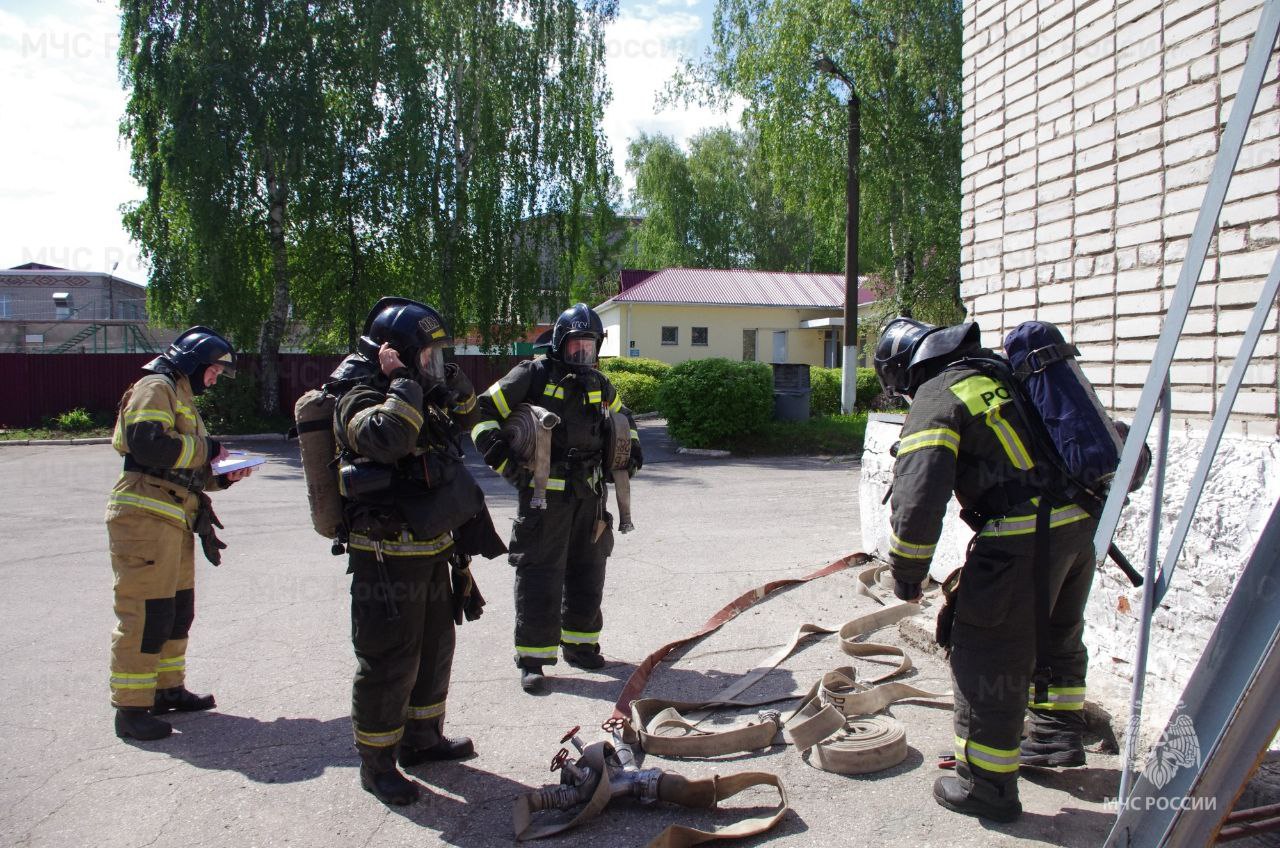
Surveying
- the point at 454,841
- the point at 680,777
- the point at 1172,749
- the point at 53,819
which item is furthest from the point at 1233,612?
the point at 53,819

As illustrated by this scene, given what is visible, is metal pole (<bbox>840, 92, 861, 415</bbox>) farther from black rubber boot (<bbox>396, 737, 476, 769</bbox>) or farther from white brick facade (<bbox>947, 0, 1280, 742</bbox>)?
black rubber boot (<bbox>396, 737, 476, 769</bbox>)

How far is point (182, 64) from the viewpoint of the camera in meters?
17.2

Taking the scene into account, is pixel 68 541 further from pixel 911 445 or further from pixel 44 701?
pixel 911 445

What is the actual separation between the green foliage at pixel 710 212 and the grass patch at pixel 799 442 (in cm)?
2812

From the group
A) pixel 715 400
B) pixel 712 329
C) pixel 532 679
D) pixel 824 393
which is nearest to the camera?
pixel 532 679

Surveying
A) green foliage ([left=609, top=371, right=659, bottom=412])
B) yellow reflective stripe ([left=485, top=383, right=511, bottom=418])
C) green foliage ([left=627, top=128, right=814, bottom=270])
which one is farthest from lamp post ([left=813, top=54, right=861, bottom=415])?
green foliage ([left=627, top=128, right=814, bottom=270])

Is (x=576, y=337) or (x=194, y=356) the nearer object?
(x=194, y=356)

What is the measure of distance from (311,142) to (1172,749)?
63.0 ft

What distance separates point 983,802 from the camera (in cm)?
309

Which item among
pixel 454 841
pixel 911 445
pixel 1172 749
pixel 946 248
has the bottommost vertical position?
pixel 454 841

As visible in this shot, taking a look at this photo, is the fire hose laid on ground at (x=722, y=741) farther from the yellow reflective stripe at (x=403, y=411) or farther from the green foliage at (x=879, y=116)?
the green foliage at (x=879, y=116)

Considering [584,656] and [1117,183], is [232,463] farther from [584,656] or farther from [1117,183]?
[1117,183]

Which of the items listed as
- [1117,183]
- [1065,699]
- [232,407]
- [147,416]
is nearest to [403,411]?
[147,416]

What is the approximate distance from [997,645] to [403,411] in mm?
2399
